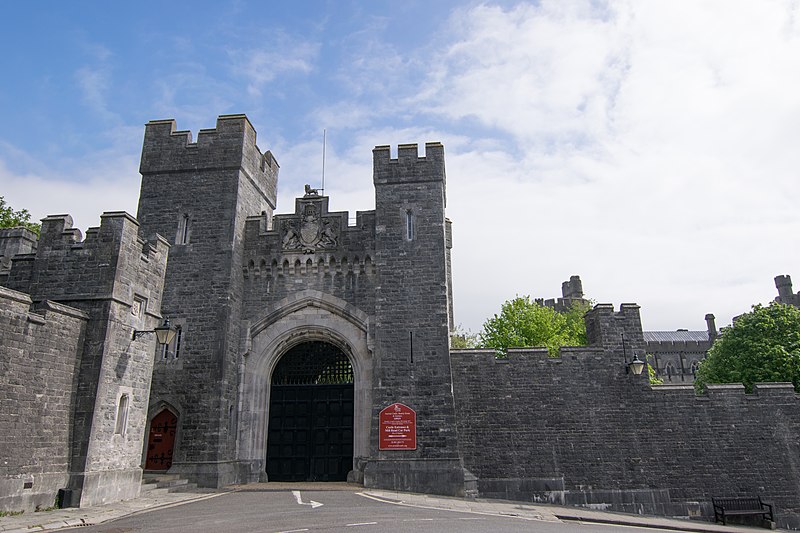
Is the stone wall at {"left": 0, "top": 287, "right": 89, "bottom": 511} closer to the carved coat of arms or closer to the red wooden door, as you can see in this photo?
the red wooden door

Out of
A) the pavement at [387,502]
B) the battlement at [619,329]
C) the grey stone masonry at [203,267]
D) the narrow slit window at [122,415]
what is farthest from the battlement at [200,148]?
the battlement at [619,329]

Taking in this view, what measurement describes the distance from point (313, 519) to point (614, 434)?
32.6 feet

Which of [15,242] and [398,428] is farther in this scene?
[15,242]

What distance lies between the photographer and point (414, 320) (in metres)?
17.1

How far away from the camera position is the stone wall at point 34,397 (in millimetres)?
10672

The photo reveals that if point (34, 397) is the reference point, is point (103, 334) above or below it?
above

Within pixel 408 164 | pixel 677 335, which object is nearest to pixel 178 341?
pixel 408 164

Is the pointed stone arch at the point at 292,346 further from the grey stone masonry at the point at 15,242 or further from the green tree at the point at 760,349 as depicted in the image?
the green tree at the point at 760,349

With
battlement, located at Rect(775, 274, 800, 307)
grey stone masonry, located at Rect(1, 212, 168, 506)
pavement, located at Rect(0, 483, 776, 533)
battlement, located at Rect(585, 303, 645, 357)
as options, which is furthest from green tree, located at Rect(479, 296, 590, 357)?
battlement, located at Rect(775, 274, 800, 307)

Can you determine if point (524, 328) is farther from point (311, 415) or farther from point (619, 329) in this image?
point (311, 415)

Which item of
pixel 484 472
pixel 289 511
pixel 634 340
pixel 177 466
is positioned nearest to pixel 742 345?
pixel 634 340

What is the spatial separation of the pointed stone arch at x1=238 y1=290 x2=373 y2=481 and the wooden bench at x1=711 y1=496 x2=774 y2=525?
10.0 meters

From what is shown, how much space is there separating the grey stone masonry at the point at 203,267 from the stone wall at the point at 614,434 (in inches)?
276

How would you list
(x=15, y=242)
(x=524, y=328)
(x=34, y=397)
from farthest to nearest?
(x=524, y=328) → (x=15, y=242) → (x=34, y=397)
